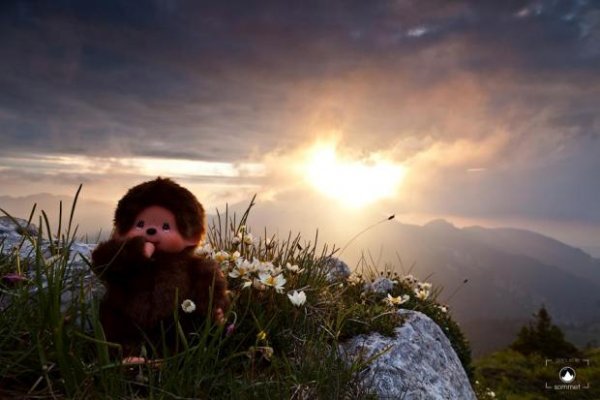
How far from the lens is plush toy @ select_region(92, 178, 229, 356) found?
13.7ft

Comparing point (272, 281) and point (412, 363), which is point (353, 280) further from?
point (272, 281)

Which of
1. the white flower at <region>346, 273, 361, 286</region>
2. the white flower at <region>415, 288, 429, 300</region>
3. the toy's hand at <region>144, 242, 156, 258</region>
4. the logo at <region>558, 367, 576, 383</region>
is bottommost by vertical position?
the logo at <region>558, 367, 576, 383</region>

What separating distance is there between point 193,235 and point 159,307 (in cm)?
94

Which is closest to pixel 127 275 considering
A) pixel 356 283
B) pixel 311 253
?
pixel 311 253

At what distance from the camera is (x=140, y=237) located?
4.27 m

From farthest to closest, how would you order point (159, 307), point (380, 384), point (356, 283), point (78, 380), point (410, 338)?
point (356, 283) → point (410, 338) → point (380, 384) → point (159, 307) → point (78, 380)

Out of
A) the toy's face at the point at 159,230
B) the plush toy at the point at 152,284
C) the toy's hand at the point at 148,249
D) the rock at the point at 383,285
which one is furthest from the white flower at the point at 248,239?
the rock at the point at 383,285

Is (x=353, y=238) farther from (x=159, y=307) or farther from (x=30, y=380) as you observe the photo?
(x=30, y=380)

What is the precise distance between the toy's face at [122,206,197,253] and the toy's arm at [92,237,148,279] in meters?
0.37

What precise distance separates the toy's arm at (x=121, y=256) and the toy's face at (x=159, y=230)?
0.37 metres

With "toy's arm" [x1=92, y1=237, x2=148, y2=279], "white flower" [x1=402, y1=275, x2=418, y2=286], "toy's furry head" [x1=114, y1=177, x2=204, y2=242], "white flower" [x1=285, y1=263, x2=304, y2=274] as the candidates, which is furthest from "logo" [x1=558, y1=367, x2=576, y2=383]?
"toy's arm" [x1=92, y1=237, x2=148, y2=279]

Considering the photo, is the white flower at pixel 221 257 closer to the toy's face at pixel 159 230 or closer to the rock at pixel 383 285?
the toy's face at pixel 159 230

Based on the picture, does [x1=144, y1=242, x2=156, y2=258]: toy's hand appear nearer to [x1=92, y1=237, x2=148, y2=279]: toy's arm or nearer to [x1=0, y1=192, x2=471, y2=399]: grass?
[x1=92, y1=237, x2=148, y2=279]: toy's arm

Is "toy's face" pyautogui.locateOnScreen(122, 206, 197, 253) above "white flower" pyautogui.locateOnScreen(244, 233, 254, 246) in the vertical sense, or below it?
above
